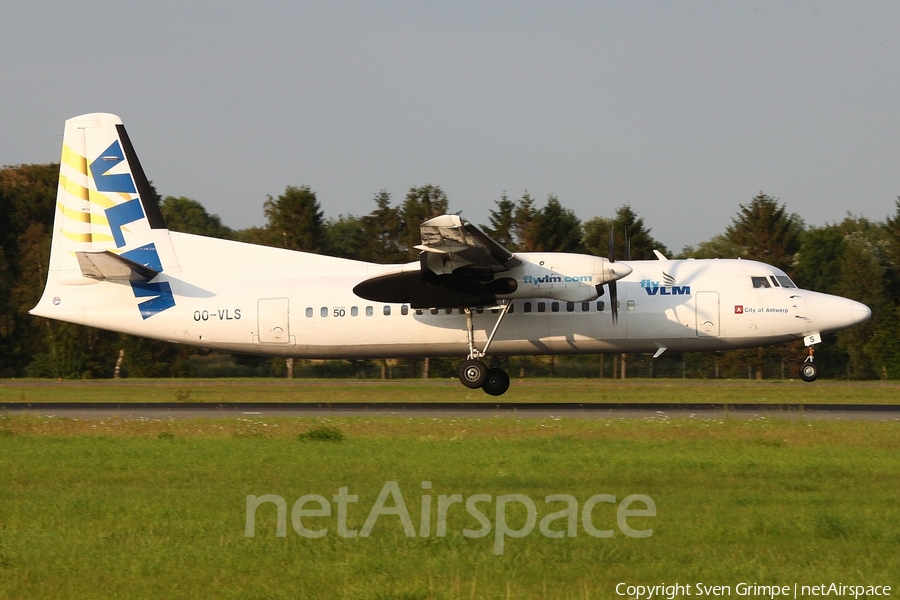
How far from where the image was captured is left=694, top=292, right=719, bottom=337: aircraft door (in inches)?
907

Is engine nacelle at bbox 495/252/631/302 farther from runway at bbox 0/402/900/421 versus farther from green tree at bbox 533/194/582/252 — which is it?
green tree at bbox 533/194/582/252

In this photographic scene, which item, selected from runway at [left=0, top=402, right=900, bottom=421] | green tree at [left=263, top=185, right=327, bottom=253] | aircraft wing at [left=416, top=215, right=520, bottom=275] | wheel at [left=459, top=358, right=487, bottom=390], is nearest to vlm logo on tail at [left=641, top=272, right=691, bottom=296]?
runway at [left=0, top=402, right=900, bottom=421]

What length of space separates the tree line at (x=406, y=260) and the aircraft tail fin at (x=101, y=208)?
20.3 metres

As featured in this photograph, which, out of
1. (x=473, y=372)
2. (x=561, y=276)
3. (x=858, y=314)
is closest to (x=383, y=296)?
(x=473, y=372)

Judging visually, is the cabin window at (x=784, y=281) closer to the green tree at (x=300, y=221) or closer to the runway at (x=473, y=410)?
the runway at (x=473, y=410)

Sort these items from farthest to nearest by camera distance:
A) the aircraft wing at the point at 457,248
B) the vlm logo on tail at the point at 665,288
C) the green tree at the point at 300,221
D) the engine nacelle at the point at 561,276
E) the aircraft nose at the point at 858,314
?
the green tree at the point at 300,221 < the vlm logo on tail at the point at 665,288 < the aircraft nose at the point at 858,314 < the engine nacelle at the point at 561,276 < the aircraft wing at the point at 457,248

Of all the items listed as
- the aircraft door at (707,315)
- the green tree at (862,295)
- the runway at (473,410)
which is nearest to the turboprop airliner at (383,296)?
the aircraft door at (707,315)

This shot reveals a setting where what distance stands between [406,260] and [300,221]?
9.05 meters

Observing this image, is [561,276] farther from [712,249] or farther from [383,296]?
[712,249]

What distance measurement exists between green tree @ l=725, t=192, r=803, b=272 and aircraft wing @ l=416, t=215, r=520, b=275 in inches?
1214

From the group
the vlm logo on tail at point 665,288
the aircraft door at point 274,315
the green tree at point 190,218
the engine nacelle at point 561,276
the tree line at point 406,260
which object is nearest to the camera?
the engine nacelle at point 561,276

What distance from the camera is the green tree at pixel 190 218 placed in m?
87.6

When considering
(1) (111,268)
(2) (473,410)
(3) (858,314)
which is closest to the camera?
(2) (473,410)

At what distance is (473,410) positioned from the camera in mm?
21734
